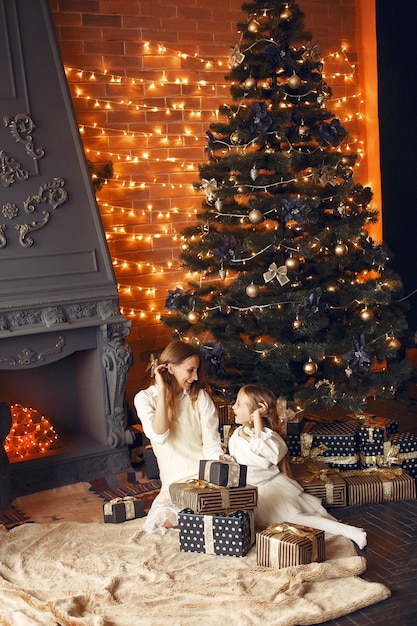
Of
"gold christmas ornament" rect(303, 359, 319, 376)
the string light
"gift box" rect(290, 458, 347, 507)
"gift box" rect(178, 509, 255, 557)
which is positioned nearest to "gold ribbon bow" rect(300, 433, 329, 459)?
"gift box" rect(290, 458, 347, 507)

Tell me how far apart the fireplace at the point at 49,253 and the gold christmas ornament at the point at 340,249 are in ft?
4.51

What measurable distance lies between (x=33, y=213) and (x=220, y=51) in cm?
224

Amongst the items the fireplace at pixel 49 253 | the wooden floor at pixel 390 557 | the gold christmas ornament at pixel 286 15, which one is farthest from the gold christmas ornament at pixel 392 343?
the gold christmas ornament at pixel 286 15

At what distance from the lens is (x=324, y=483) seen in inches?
180

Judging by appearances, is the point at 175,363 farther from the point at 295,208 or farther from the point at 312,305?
the point at 295,208

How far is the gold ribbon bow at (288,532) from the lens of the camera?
3639 mm

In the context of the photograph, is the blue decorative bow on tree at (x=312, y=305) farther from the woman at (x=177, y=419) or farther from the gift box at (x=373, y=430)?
the woman at (x=177, y=419)

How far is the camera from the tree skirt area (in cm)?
328

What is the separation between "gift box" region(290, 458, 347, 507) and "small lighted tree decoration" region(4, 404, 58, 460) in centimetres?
163

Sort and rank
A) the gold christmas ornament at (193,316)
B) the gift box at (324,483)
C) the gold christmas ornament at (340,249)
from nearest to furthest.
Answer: the gift box at (324,483), the gold christmas ornament at (340,249), the gold christmas ornament at (193,316)

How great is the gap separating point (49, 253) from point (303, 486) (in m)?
2.02

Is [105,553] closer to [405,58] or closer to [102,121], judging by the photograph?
[102,121]

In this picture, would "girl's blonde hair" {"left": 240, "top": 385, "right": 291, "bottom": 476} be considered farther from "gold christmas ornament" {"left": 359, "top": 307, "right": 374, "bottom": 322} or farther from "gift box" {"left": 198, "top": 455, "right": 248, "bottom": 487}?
"gold christmas ornament" {"left": 359, "top": 307, "right": 374, "bottom": 322}

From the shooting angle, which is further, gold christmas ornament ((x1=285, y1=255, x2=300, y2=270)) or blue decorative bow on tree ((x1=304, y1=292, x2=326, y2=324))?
gold christmas ornament ((x1=285, y1=255, x2=300, y2=270))
